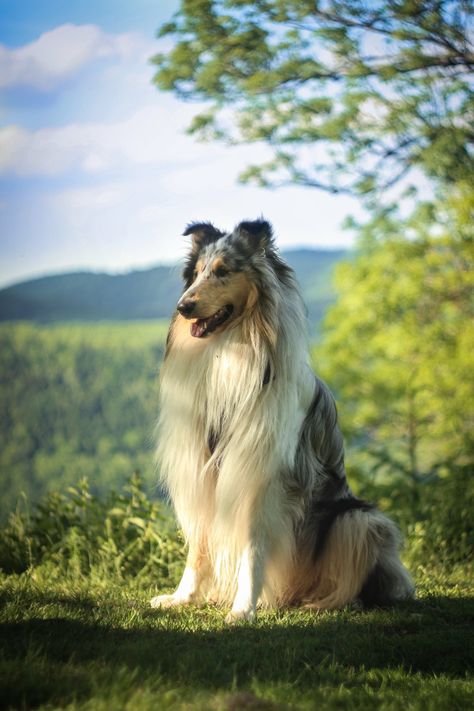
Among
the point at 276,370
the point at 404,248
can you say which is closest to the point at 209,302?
the point at 276,370

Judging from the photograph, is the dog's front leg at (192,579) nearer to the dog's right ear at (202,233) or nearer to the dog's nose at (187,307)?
the dog's nose at (187,307)

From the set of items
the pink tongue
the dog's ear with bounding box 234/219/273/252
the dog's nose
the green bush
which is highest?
the dog's ear with bounding box 234/219/273/252

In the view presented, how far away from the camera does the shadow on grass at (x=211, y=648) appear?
3.04 metres

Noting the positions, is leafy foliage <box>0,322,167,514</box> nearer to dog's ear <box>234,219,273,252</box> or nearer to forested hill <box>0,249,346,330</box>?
forested hill <box>0,249,346,330</box>

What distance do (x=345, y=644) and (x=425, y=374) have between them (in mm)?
16558

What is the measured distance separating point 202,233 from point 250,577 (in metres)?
1.95

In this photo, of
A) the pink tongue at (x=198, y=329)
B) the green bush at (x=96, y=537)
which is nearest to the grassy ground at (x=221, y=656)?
the green bush at (x=96, y=537)

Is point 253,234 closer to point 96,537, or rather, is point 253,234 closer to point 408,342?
point 96,537

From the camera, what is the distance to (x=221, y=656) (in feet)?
11.8

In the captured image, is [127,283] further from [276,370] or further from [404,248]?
[276,370]

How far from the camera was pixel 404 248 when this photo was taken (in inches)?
729

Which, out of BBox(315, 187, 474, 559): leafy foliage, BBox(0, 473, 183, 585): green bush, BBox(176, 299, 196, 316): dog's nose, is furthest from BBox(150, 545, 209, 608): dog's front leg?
BBox(315, 187, 474, 559): leafy foliage

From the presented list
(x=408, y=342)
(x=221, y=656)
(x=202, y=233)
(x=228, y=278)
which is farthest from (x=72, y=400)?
(x=221, y=656)

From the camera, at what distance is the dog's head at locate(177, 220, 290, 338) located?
14.8 ft
